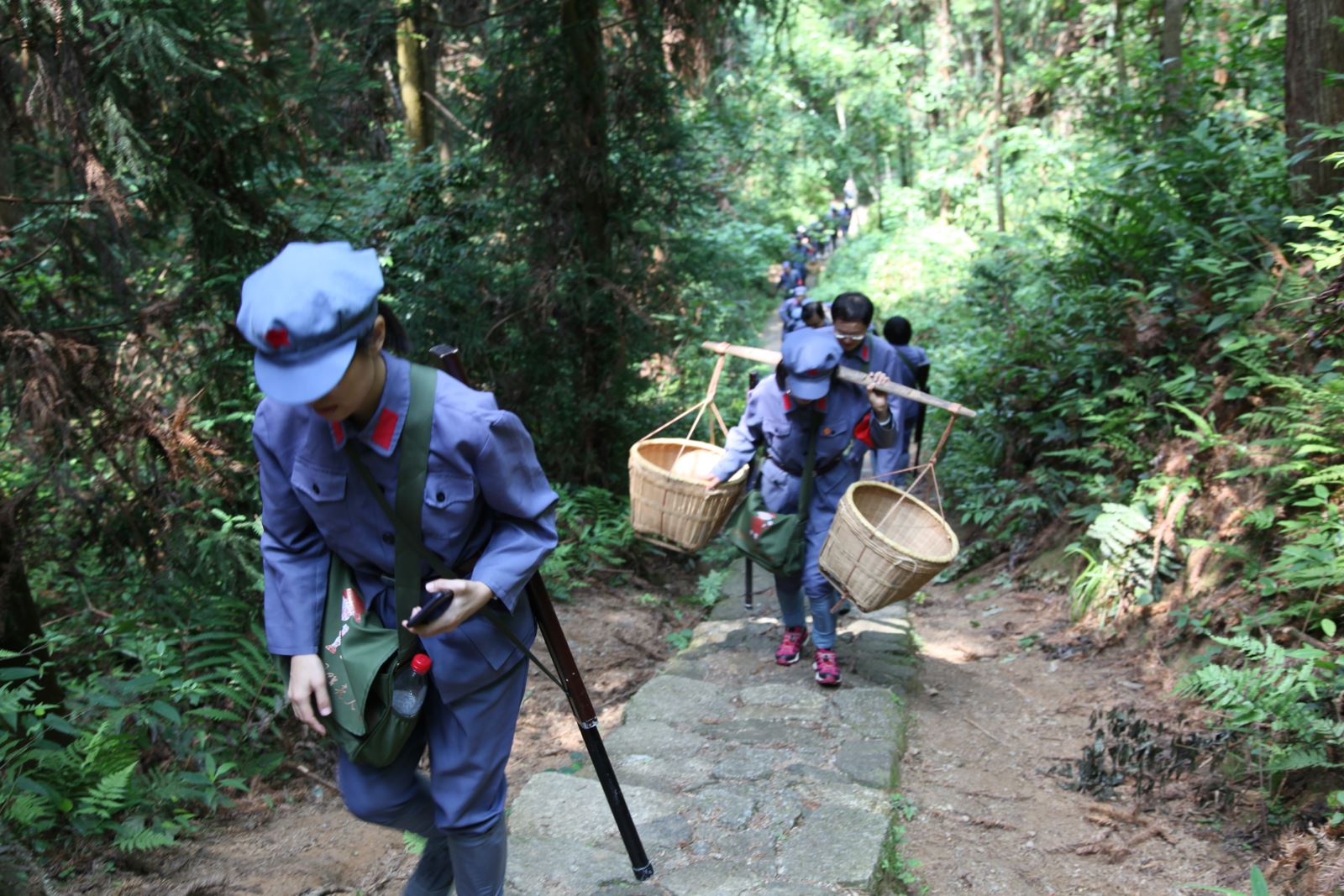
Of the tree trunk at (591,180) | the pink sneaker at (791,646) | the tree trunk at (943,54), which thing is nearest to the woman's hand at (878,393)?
the pink sneaker at (791,646)

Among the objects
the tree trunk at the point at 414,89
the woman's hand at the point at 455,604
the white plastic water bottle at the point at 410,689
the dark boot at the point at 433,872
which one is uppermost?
the tree trunk at the point at 414,89

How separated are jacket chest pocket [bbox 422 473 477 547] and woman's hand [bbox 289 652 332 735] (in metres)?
0.42

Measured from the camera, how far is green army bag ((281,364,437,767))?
7.51 ft

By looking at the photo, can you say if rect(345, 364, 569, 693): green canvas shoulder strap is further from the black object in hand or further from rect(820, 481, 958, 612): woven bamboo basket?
rect(820, 481, 958, 612): woven bamboo basket

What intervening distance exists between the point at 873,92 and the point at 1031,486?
25.6 metres

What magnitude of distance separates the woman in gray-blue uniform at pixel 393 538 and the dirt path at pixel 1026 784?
221cm

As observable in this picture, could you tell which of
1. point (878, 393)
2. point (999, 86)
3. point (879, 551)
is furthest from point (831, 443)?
point (999, 86)

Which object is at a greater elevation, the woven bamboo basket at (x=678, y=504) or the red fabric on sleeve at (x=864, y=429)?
the red fabric on sleeve at (x=864, y=429)

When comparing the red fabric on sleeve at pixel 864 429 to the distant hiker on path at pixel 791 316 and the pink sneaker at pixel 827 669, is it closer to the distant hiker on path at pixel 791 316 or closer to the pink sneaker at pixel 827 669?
the pink sneaker at pixel 827 669

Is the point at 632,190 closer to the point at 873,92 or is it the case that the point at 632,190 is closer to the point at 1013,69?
the point at 1013,69

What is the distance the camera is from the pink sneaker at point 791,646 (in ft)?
19.5

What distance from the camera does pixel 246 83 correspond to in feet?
17.7

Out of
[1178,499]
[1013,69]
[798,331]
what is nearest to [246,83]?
[798,331]

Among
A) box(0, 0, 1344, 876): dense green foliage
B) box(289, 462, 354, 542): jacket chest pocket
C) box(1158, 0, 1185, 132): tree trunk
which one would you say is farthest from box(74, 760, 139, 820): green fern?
box(1158, 0, 1185, 132): tree trunk
